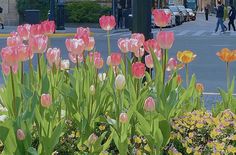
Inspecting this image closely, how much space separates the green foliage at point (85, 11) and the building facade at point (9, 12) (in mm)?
3127

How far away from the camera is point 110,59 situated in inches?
143

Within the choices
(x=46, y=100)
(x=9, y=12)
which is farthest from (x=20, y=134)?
(x=9, y=12)

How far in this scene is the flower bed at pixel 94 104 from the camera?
3.04 m

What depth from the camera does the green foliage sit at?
3581 cm

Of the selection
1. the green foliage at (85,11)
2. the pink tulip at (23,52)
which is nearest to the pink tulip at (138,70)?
the pink tulip at (23,52)

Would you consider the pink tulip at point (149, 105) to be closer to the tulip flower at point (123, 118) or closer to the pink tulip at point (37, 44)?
the tulip flower at point (123, 118)

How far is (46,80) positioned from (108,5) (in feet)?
118

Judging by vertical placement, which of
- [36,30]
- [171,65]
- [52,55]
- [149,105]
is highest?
[36,30]

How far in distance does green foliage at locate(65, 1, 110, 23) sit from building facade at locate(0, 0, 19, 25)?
10.3 feet

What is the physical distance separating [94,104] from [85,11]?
33118 mm

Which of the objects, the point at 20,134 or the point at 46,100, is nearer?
the point at 20,134

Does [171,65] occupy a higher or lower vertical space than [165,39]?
lower

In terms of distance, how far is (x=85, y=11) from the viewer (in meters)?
36.2

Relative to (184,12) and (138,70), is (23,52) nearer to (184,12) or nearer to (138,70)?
(138,70)
